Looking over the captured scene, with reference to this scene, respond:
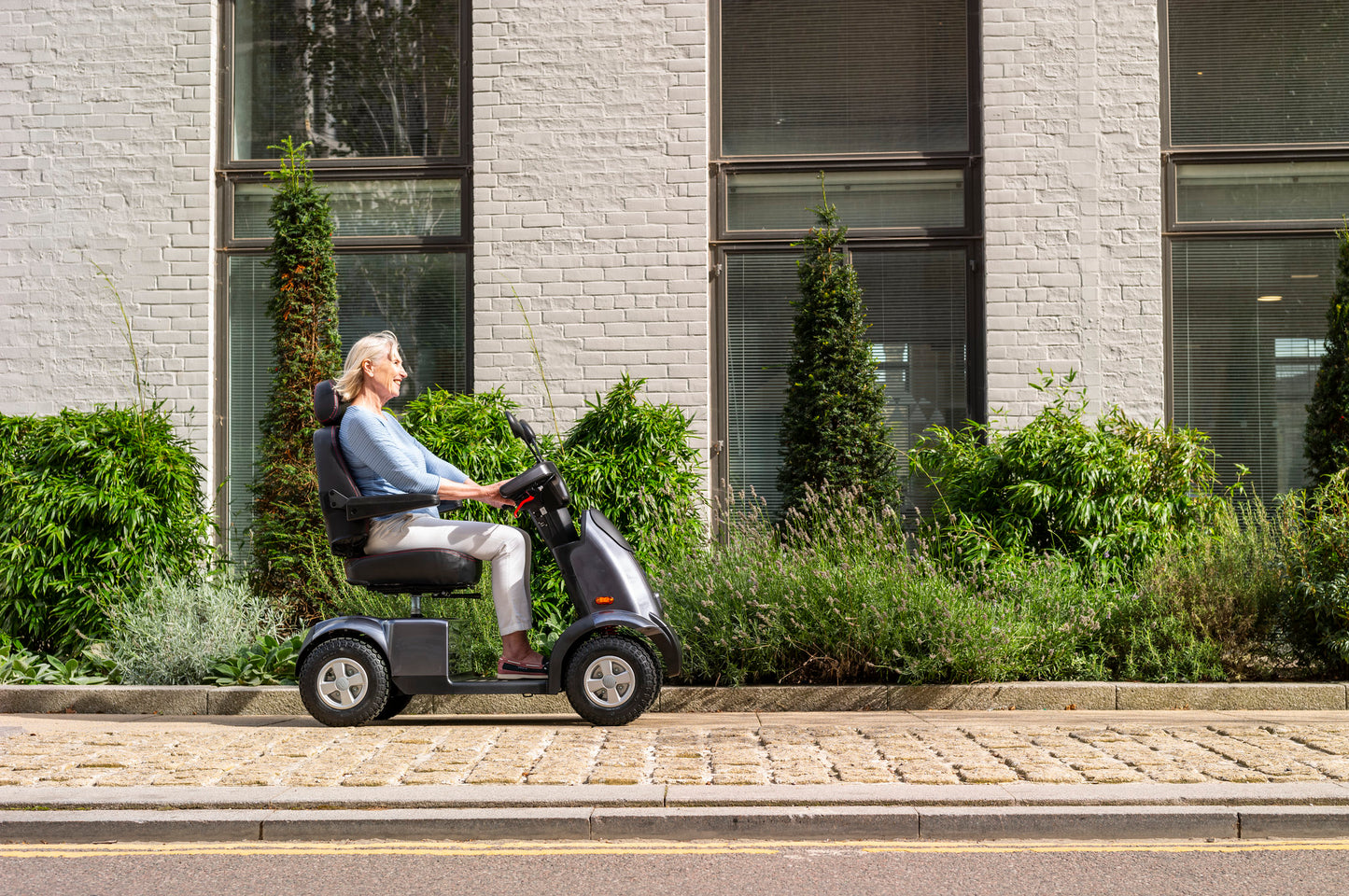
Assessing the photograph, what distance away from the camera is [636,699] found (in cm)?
654

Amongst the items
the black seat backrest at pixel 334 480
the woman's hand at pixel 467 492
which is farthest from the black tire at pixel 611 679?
the black seat backrest at pixel 334 480

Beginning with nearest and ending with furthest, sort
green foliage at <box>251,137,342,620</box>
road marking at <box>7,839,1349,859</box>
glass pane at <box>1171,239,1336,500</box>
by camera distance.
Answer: road marking at <box>7,839,1349,859</box> < green foliage at <box>251,137,342,620</box> < glass pane at <box>1171,239,1336,500</box>

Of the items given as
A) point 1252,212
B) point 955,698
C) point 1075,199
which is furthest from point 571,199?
point 1252,212

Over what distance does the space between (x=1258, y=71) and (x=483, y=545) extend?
322 inches

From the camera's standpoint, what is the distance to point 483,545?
6.60m

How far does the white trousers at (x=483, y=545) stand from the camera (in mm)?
6586

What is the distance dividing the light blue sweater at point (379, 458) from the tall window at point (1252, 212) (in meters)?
6.82

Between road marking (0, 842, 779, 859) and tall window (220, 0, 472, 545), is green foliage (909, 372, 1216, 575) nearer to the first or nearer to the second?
tall window (220, 0, 472, 545)

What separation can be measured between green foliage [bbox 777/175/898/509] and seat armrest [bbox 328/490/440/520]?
392 cm

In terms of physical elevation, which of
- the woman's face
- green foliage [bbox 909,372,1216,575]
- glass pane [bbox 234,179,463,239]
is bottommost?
green foliage [bbox 909,372,1216,575]

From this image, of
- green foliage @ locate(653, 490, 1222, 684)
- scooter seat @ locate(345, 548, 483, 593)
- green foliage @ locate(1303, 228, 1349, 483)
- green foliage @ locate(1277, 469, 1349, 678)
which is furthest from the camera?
green foliage @ locate(1303, 228, 1349, 483)

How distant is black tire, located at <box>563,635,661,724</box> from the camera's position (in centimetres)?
652

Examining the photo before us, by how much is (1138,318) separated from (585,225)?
4620 mm

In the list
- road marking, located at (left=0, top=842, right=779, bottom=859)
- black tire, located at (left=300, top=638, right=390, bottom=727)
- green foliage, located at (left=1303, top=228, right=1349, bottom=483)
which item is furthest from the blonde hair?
green foliage, located at (left=1303, top=228, right=1349, bottom=483)
